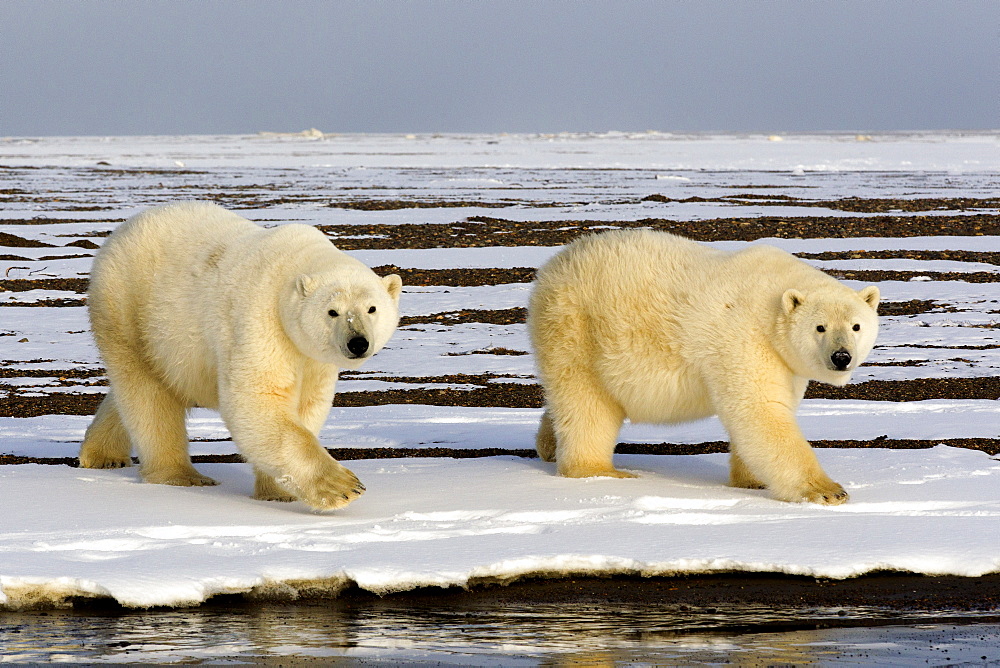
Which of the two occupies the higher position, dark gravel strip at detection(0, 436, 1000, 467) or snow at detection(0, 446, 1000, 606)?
dark gravel strip at detection(0, 436, 1000, 467)

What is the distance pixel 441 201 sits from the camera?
20828mm

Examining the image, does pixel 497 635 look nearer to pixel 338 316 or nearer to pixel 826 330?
pixel 338 316

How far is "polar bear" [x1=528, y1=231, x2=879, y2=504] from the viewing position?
4742 millimetres

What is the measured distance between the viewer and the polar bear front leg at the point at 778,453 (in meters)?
4.68

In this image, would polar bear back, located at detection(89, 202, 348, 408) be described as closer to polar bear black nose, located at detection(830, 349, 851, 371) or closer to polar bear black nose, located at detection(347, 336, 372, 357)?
polar bear black nose, located at detection(347, 336, 372, 357)

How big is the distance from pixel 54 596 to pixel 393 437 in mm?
2807

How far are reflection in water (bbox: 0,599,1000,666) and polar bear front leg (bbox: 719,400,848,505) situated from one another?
1104 mm

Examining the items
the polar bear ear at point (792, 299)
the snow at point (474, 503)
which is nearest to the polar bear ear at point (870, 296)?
the polar bear ear at point (792, 299)

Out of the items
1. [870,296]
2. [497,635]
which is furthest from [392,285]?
[870,296]

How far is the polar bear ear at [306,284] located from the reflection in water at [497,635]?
4.09ft

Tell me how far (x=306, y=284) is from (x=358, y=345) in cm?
33

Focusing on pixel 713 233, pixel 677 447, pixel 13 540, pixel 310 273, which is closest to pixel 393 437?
pixel 677 447

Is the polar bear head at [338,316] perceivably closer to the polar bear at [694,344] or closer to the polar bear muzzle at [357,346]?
the polar bear muzzle at [357,346]

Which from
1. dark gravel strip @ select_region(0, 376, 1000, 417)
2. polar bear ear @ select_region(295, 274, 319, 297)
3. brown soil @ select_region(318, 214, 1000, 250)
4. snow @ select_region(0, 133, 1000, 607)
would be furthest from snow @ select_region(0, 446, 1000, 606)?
brown soil @ select_region(318, 214, 1000, 250)
